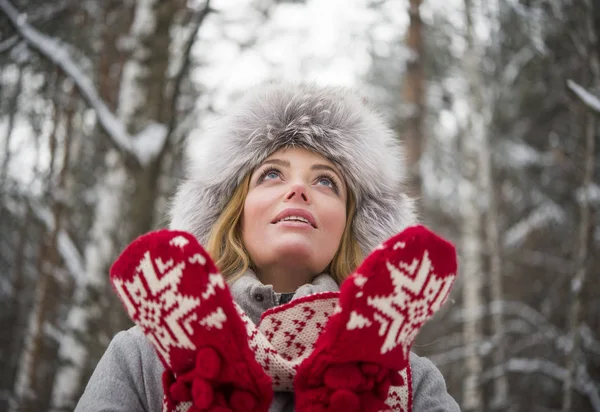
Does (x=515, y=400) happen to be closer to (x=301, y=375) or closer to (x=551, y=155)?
(x=551, y=155)

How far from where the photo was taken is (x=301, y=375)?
4.35ft

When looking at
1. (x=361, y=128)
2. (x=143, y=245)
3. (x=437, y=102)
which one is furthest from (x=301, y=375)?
(x=437, y=102)

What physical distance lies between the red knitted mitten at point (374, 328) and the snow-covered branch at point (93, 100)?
2.14 m

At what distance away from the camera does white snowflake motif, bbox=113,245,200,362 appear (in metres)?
1.29

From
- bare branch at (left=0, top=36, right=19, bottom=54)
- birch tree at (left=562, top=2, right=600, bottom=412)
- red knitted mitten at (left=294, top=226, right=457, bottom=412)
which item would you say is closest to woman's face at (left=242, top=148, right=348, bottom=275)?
red knitted mitten at (left=294, top=226, right=457, bottom=412)

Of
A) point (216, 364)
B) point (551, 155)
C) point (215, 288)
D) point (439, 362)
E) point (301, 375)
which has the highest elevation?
point (215, 288)

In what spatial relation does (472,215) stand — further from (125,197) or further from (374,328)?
(374,328)

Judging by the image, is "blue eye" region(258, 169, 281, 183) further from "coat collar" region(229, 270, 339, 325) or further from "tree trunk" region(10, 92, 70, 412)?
"tree trunk" region(10, 92, 70, 412)

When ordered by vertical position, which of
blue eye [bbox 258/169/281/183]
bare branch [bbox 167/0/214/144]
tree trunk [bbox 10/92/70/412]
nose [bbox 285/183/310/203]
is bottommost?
tree trunk [bbox 10/92/70/412]

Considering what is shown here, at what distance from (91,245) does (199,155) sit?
1593mm

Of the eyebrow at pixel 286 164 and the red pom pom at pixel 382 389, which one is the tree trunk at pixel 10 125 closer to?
the eyebrow at pixel 286 164

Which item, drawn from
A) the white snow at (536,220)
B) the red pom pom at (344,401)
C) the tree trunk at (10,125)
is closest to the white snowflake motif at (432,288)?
the red pom pom at (344,401)

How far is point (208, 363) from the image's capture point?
1.23 metres

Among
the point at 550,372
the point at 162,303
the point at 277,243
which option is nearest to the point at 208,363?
the point at 162,303
